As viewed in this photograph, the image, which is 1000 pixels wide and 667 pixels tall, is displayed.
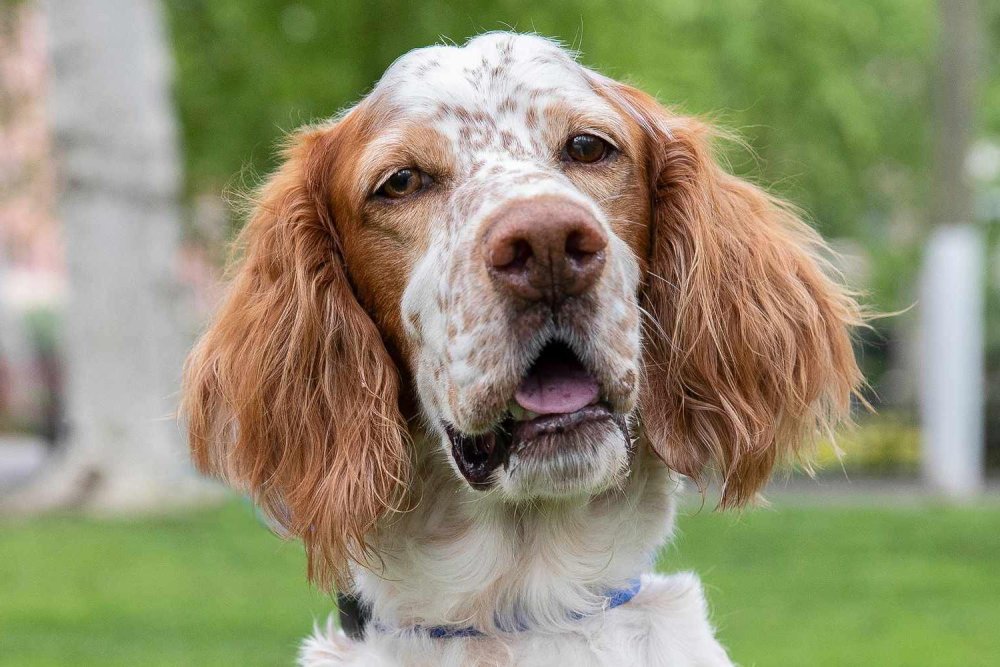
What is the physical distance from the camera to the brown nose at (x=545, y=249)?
99.7 inches

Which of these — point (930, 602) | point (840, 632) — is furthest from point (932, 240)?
point (840, 632)

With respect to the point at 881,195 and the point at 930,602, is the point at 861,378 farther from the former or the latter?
the point at 881,195

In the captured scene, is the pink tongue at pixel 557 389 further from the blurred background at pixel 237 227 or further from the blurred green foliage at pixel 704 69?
the blurred green foliage at pixel 704 69

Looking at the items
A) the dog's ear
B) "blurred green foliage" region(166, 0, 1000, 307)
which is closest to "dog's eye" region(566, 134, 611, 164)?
the dog's ear

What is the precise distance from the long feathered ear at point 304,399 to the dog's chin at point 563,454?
360mm

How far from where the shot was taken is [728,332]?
10.1 feet

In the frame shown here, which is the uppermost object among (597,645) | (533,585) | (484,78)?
(484,78)

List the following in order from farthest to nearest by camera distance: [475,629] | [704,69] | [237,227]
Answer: [704,69] < [237,227] < [475,629]

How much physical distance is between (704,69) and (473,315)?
518 inches

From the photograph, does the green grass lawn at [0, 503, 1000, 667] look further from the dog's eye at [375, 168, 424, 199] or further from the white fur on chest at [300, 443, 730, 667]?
the dog's eye at [375, 168, 424, 199]

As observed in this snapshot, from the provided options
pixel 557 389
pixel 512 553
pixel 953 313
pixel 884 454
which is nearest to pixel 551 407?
pixel 557 389

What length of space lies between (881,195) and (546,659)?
20.5 meters

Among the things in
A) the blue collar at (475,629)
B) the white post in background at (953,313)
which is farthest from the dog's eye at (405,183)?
the white post in background at (953,313)

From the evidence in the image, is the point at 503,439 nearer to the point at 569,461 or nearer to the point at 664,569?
the point at 569,461
